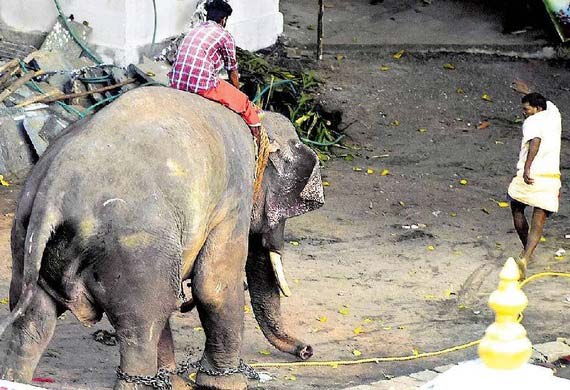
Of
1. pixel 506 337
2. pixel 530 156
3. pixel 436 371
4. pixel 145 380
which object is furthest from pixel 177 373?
pixel 506 337

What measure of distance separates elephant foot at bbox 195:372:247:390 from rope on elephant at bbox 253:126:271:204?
1.00 m

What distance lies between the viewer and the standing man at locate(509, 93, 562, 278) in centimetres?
961

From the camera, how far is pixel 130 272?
594 centimetres

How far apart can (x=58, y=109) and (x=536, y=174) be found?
15.4 feet

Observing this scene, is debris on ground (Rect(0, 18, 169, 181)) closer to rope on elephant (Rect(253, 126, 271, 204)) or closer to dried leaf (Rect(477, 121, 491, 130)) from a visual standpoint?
dried leaf (Rect(477, 121, 491, 130))

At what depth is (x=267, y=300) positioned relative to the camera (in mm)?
7715

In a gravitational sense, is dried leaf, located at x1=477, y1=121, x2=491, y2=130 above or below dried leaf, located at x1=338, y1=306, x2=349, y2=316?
below

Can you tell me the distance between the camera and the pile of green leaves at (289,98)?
1316 centimetres

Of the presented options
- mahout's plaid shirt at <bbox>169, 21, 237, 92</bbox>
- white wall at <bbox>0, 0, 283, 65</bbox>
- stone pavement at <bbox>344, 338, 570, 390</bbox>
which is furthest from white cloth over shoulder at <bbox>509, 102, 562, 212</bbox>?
white wall at <bbox>0, 0, 283, 65</bbox>

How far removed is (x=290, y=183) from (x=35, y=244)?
2.11m

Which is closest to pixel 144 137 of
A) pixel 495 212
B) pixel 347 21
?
pixel 495 212

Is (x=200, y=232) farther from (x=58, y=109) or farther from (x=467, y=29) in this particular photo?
(x=467, y=29)

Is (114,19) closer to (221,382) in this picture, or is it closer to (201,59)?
(201,59)

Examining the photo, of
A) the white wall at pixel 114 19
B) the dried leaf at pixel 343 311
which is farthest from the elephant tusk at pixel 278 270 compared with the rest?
the white wall at pixel 114 19
